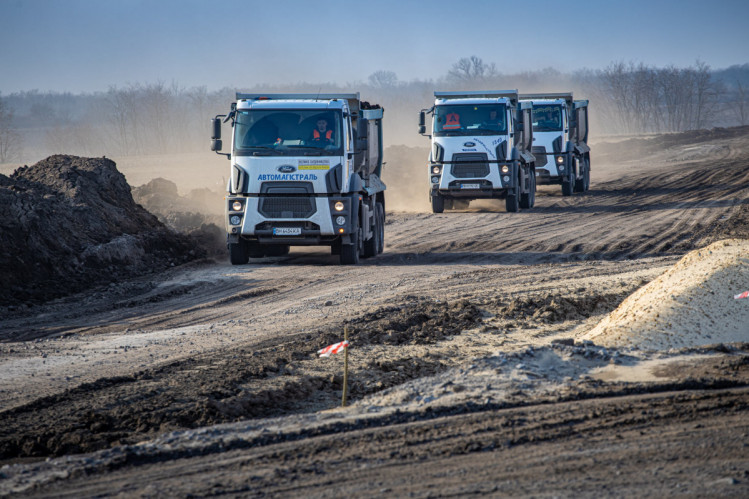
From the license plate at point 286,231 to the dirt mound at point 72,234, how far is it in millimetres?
2925

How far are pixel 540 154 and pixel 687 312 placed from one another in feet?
67.0

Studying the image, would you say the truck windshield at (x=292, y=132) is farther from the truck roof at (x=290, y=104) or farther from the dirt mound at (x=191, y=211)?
the dirt mound at (x=191, y=211)

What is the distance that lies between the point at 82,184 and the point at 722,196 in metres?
19.5

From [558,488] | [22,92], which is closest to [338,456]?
[558,488]

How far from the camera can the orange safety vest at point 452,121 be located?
73.4ft

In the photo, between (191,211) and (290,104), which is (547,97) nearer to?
(191,211)

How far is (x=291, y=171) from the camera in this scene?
1435 cm

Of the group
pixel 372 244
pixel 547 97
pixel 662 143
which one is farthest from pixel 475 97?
pixel 662 143

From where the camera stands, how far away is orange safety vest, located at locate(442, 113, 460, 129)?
73.4ft

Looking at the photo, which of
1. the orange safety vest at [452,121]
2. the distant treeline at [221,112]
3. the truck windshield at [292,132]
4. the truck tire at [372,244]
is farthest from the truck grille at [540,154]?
the distant treeline at [221,112]

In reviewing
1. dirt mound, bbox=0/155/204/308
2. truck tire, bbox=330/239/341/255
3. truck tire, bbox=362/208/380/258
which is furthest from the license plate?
dirt mound, bbox=0/155/204/308

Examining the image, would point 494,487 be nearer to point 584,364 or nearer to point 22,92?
point 584,364

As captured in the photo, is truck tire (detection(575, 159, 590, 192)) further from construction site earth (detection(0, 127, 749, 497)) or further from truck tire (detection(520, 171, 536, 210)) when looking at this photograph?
construction site earth (detection(0, 127, 749, 497))

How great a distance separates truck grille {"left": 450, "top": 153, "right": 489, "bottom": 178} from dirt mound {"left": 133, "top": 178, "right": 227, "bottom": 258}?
665 cm
